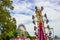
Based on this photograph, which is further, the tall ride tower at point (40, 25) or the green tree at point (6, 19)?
the green tree at point (6, 19)

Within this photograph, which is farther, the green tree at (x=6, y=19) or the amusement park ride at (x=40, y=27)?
the green tree at (x=6, y=19)

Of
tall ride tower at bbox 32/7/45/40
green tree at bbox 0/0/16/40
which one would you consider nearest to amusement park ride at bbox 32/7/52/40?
tall ride tower at bbox 32/7/45/40

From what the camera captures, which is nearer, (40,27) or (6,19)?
(40,27)

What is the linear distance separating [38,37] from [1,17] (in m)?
20.0

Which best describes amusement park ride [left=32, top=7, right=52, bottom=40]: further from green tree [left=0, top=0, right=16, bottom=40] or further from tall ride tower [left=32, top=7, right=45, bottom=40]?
green tree [left=0, top=0, right=16, bottom=40]

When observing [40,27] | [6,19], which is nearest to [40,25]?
[40,27]

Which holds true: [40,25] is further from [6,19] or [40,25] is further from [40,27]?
[6,19]

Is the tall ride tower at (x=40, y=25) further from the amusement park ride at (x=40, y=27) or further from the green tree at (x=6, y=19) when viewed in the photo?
the green tree at (x=6, y=19)

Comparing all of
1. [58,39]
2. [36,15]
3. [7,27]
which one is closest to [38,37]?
[36,15]

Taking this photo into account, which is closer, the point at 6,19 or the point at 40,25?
the point at 40,25

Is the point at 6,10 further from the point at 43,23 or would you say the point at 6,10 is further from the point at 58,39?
the point at 58,39

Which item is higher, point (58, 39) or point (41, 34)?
point (41, 34)

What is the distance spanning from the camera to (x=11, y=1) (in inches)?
2066

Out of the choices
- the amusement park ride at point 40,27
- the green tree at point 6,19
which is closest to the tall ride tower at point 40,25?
the amusement park ride at point 40,27
